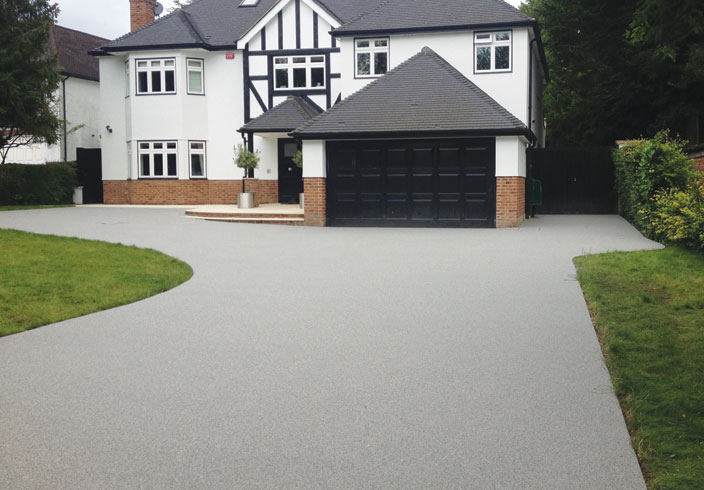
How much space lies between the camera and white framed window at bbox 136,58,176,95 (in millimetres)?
29312

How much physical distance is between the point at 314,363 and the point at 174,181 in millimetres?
24782

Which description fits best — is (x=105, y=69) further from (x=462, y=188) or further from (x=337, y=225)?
(x=462, y=188)

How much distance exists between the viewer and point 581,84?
31.0m

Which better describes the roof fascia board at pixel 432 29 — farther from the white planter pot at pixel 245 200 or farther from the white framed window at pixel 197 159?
the white framed window at pixel 197 159

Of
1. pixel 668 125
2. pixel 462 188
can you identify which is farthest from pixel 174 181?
pixel 668 125

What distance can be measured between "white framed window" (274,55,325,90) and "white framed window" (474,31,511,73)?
21.5 feet

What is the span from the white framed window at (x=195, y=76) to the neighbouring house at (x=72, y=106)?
7090 mm

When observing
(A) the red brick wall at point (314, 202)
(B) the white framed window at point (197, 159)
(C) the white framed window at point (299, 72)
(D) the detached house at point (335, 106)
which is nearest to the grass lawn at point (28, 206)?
(D) the detached house at point (335, 106)

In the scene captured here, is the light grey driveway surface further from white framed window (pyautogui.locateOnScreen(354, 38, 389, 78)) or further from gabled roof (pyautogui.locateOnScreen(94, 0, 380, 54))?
gabled roof (pyautogui.locateOnScreen(94, 0, 380, 54))

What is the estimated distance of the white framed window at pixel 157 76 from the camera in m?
29.3

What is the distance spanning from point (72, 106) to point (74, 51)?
3694 millimetres

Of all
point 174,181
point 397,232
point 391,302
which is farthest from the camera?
point 174,181

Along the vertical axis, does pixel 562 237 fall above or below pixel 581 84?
below

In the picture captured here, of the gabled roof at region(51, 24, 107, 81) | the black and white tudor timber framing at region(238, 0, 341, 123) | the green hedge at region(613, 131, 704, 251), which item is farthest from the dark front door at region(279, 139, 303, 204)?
the green hedge at region(613, 131, 704, 251)
